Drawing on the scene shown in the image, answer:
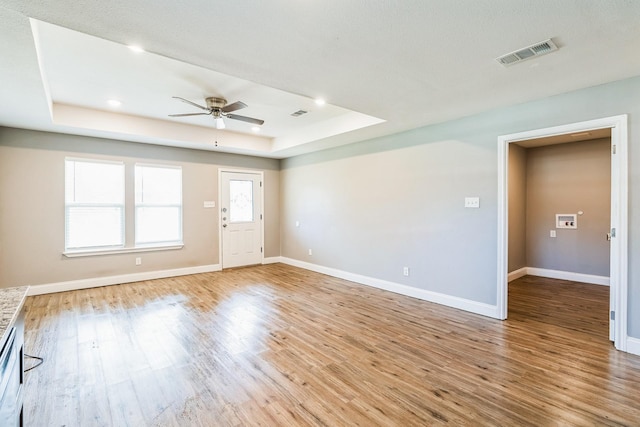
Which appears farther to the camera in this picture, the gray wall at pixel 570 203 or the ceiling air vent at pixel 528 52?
the gray wall at pixel 570 203

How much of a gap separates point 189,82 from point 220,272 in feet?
13.1

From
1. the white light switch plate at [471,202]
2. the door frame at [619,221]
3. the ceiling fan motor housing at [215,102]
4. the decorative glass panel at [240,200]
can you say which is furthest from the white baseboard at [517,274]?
the ceiling fan motor housing at [215,102]

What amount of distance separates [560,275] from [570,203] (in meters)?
1.35

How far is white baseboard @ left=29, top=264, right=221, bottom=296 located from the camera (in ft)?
15.5

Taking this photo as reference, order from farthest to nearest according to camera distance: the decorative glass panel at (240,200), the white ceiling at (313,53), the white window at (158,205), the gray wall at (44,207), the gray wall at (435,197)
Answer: the decorative glass panel at (240,200) < the white window at (158,205) < the gray wall at (44,207) < the gray wall at (435,197) < the white ceiling at (313,53)

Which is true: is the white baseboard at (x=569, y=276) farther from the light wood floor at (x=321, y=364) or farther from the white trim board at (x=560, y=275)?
the light wood floor at (x=321, y=364)

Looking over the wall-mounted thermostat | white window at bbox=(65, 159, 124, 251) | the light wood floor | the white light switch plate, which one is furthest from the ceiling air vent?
white window at bbox=(65, 159, 124, 251)

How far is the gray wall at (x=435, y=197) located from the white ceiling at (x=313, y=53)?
254 millimetres

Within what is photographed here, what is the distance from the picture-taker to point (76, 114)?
4.44 metres

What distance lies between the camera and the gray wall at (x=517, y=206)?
5445 mm

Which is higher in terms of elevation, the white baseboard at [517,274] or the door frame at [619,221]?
the door frame at [619,221]

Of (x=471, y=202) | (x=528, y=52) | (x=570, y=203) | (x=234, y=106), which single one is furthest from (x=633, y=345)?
(x=234, y=106)

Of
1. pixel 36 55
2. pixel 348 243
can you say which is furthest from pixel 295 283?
pixel 36 55

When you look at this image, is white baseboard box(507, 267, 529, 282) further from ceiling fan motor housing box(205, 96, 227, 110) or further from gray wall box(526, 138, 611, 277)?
ceiling fan motor housing box(205, 96, 227, 110)
